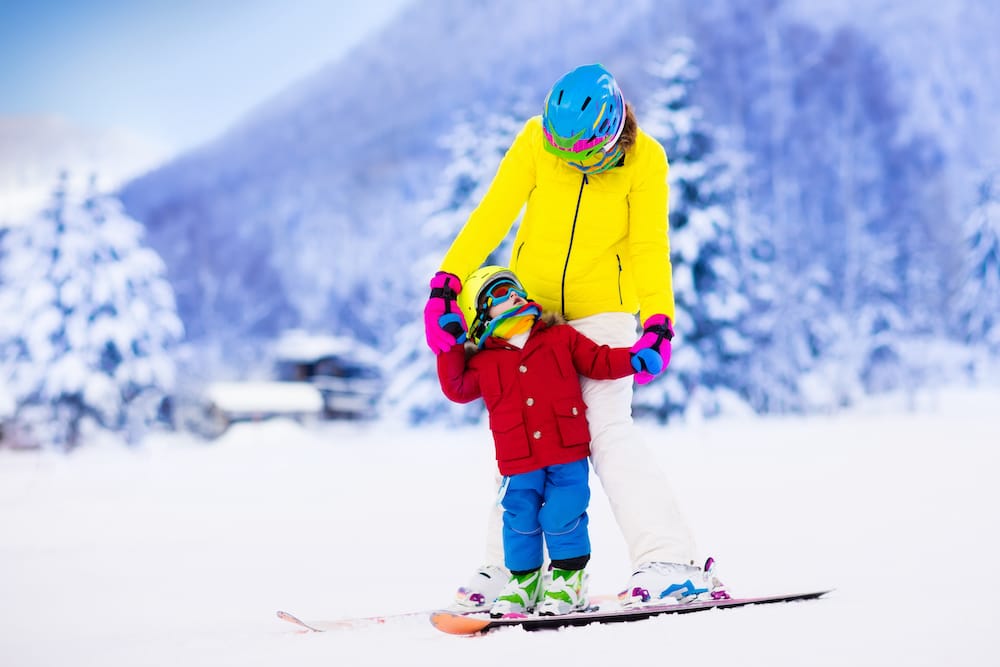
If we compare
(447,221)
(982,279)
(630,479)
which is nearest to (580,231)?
(630,479)

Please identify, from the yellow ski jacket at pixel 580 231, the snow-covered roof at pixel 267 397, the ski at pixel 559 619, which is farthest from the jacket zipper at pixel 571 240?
the snow-covered roof at pixel 267 397

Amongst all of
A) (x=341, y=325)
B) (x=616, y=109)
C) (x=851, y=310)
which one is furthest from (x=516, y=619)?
(x=341, y=325)

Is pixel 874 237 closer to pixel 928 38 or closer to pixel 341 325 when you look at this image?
pixel 928 38

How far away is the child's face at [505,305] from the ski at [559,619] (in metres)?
0.92

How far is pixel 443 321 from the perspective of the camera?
2676 mm

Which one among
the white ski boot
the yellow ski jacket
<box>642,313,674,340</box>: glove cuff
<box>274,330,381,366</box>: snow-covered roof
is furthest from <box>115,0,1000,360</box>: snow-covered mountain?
<box>642,313,674,340</box>: glove cuff

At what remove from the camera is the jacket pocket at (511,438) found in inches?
105

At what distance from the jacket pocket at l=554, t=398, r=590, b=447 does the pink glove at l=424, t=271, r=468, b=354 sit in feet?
1.24

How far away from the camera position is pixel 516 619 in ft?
7.98

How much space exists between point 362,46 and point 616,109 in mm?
34270

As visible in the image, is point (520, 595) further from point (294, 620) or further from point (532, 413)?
point (294, 620)

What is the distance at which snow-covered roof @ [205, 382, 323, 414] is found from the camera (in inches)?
933

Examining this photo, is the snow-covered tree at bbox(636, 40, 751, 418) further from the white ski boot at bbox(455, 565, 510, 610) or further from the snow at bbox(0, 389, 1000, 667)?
the white ski boot at bbox(455, 565, 510, 610)

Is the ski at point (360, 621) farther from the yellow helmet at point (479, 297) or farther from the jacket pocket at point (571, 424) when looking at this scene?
the yellow helmet at point (479, 297)
